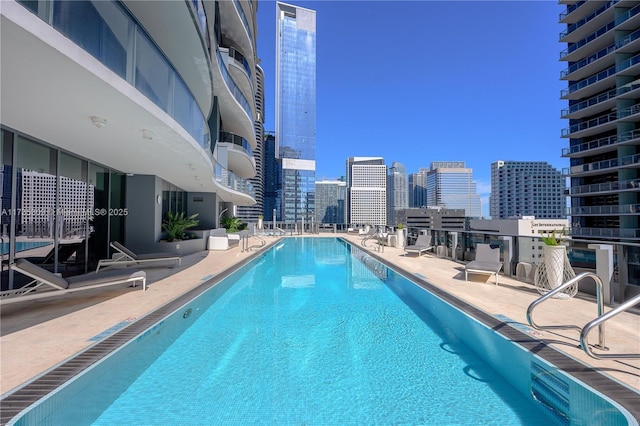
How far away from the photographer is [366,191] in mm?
101125

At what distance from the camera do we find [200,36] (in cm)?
718

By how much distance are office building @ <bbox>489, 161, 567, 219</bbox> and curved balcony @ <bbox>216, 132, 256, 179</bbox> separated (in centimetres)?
9128

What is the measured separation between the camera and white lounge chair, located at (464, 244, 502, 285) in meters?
6.09

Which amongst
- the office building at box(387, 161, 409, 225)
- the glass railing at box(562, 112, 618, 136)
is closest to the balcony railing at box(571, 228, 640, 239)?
the glass railing at box(562, 112, 618, 136)

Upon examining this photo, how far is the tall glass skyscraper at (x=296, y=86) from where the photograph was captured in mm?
74625

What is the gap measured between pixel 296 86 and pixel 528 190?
7957 centimetres

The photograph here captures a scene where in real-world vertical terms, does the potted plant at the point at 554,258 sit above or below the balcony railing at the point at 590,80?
below

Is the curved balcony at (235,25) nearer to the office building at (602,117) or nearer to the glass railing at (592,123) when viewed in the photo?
the office building at (602,117)

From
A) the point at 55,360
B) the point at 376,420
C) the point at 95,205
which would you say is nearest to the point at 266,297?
the point at 55,360

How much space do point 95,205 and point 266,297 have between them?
5662 mm

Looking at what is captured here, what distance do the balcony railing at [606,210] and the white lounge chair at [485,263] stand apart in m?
26.4

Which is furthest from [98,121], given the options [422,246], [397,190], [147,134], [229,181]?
[397,190]

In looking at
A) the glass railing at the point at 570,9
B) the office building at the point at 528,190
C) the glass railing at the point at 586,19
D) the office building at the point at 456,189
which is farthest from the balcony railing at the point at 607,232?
the office building at the point at 456,189

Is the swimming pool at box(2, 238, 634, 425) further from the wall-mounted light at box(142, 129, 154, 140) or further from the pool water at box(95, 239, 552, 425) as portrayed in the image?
the wall-mounted light at box(142, 129, 154, 140)
